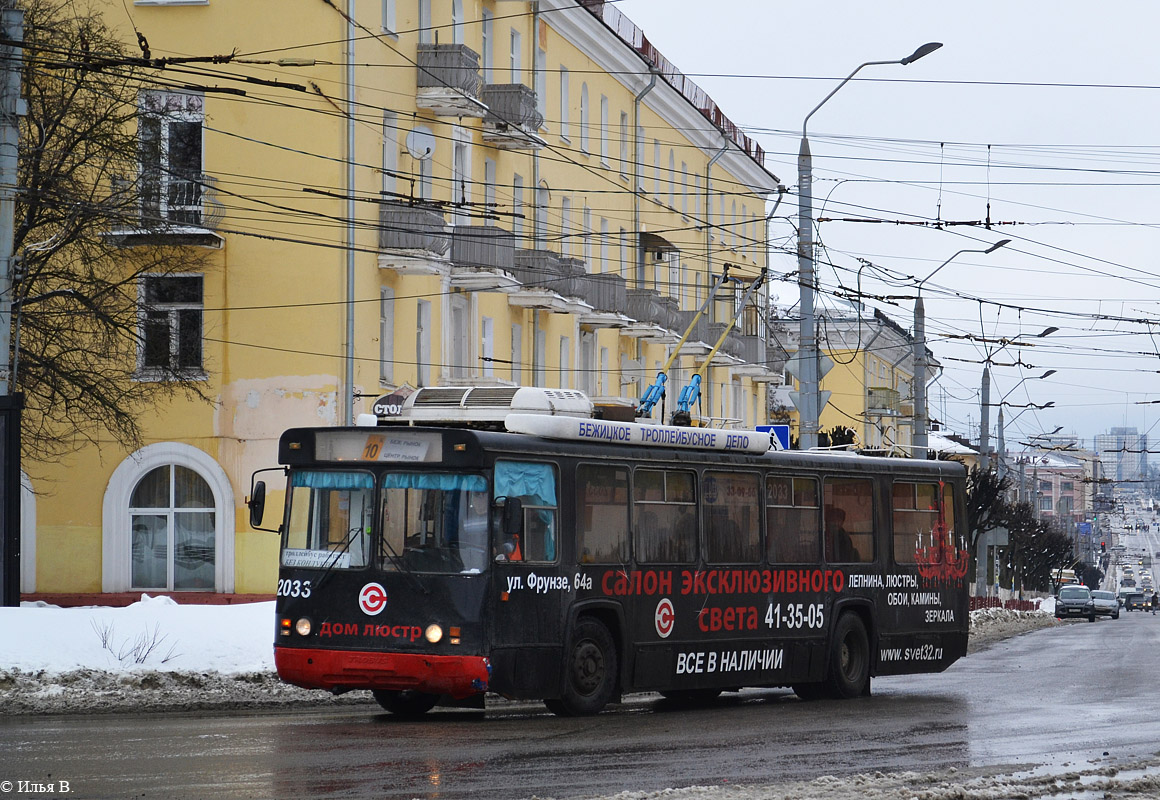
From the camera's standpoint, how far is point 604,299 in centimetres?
4241

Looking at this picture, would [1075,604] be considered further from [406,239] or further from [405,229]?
[405,229]

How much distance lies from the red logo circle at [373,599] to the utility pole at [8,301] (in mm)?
6046

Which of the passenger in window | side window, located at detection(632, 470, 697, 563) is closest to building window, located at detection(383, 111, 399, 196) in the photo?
the passenger in window

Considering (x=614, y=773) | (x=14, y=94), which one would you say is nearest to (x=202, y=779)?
(x=614, y=773)

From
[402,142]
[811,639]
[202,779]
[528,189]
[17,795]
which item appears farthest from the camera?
[528,189]

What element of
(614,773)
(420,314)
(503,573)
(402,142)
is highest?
(402,142)

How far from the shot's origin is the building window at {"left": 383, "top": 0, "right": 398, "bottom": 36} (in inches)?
1257

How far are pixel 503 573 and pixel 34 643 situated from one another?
5.44m

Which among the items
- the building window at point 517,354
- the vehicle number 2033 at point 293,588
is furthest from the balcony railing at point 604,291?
the vehicle number 2033 at point 293,588

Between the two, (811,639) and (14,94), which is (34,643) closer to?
(14,94)

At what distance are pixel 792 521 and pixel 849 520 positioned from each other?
121 centimetres

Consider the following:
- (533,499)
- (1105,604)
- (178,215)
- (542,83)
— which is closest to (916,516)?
(533,499)

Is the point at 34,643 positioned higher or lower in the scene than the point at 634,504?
lower

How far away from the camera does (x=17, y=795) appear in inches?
372
